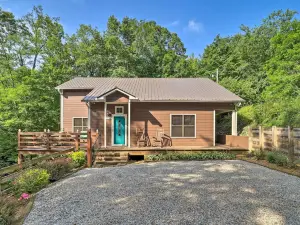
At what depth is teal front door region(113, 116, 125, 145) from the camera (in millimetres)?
11227

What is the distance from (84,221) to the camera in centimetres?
312

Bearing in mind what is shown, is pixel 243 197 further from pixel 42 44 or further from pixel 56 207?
pixel 42 44

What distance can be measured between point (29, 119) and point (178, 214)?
50.8 feet

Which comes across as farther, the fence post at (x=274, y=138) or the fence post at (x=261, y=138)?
the fence post at (x=261, y=138)

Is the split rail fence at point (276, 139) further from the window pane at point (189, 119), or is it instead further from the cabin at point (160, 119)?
the window pane at point (189, 119)

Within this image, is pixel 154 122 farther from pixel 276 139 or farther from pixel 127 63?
pixel 127 63

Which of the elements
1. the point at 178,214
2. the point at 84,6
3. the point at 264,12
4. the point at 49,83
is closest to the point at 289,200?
the point at 178,214

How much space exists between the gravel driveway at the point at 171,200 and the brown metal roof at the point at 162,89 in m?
6.04

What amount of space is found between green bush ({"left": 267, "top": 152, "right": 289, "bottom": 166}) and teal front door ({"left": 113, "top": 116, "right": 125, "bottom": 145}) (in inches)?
290

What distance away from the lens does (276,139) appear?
7680mm

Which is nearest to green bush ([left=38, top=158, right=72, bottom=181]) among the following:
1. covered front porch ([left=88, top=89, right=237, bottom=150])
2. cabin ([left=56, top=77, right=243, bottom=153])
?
cabin ([left=56, top=77, right=243, bottom=153])

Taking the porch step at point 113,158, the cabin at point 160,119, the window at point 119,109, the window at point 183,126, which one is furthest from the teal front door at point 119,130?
the window at point 183,126

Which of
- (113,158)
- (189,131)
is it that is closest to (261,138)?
(189,131)

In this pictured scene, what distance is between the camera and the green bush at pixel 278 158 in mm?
6898
